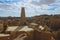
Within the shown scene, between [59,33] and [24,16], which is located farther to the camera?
[24,16]

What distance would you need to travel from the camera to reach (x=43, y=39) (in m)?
6.07

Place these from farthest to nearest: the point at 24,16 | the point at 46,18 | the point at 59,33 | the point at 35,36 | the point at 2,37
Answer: the point at 46,18 < the point at 24,16 < the point at 59,33 < the point at 35,36 < the point at 2,37

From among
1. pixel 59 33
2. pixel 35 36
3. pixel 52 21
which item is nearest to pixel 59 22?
pixel 52 21

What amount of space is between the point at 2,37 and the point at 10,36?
0.42m

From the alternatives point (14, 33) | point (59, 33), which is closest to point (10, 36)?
point (14, 33)

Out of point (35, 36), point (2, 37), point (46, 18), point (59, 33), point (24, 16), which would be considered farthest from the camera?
point (46, 18)

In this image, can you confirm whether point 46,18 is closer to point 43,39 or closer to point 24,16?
point 24,16

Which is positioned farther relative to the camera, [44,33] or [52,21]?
[52,21]

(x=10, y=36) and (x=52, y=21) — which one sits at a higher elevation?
(x=10, y=36)

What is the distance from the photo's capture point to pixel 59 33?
10.4 metres

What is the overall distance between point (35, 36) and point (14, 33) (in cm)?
100

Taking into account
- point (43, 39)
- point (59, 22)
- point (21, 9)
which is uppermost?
point (21, 9)

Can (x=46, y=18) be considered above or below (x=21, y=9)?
below

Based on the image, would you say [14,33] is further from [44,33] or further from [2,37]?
[44,33]
